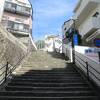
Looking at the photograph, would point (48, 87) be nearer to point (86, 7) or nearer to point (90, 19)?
point (90, 19)

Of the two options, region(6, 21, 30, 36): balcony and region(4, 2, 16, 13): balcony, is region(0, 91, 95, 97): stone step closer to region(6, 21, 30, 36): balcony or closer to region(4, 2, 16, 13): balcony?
region(6, 21, 30, 36): balcony

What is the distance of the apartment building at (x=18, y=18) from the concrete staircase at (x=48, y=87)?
19946mm

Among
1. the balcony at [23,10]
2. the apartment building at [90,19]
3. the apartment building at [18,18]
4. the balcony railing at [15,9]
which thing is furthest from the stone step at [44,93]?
the balcony at [23,10]

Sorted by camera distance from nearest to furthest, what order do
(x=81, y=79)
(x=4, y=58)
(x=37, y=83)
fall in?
(x=37, y=83) → (x=81, y=79) → (x=4, y=58)

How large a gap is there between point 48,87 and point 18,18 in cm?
2548

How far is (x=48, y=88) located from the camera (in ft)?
26.0

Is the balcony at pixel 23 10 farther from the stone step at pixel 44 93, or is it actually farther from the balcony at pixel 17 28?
the stone step at pixel 44 93

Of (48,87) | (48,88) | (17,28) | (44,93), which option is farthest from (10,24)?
(44,93)

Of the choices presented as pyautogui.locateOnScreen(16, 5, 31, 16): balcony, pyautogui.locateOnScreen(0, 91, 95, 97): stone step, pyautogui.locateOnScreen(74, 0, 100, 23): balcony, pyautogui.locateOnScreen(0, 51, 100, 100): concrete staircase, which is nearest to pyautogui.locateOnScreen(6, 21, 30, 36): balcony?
pyautogui.locateOnScreen(16, 5, 31, 16): balcony

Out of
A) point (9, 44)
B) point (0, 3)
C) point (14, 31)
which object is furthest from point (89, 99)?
point (14, 31)

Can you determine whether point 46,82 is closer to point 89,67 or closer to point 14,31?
point 89,67

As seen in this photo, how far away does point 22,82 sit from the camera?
8633 mm

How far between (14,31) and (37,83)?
2267 cm

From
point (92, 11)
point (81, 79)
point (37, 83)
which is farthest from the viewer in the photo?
point (92, 11)
